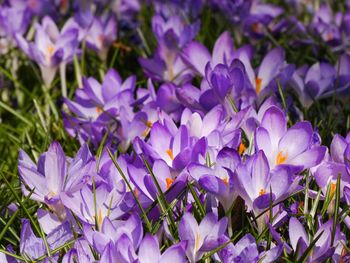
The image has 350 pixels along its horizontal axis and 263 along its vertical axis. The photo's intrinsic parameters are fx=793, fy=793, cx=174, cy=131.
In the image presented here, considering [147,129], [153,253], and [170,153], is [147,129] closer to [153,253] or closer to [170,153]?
[170,153]

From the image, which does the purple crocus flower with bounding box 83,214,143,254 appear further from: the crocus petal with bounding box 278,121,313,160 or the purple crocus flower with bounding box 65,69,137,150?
the purple crocus flower with bounding box 65,69,137,150

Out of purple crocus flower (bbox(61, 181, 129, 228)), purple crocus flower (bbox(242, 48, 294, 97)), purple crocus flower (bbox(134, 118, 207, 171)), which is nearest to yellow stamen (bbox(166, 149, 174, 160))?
purple crocus flower (bbox(134, 118, 207, 171))

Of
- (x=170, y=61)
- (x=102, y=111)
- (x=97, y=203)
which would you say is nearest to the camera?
(x=97, y=203)

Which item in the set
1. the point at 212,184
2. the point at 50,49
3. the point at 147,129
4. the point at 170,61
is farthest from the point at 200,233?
the point at 50,49

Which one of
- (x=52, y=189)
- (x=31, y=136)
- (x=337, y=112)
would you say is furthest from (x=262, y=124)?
(x=31, y=136)

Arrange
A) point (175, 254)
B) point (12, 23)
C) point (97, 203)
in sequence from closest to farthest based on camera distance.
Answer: point (175, 254)
point (97, 203)
point (12, 23)

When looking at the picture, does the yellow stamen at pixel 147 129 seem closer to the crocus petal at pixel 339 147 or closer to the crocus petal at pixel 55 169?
the crocus petal at pixel 55 169
